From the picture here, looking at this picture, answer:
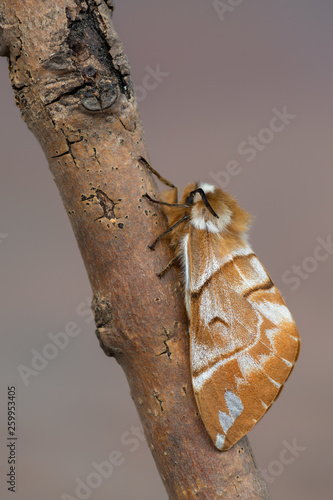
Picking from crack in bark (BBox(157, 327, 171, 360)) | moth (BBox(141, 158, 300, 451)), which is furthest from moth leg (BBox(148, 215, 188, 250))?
crack in bark (BBox(157, 327, 171, 360))

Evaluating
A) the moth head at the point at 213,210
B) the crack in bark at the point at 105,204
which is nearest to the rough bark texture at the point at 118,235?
the crack in bark at the point at 105,204

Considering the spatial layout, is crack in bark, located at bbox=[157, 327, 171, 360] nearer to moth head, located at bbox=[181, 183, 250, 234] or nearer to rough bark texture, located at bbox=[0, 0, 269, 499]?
rough bark texture, located at bbox=[0, 0, 269, 499]

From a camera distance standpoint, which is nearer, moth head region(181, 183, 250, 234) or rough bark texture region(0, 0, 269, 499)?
rough bark texture region(0, 0, 269, 499)

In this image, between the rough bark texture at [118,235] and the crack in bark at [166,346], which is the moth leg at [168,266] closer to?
the rough bark texture at [118,235]

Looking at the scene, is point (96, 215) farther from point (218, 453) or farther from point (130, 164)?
point (218, 453)

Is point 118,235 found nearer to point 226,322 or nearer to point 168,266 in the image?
point 168,266

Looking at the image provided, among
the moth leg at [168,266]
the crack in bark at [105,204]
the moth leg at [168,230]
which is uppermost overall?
the crack in bark at [105,204]
